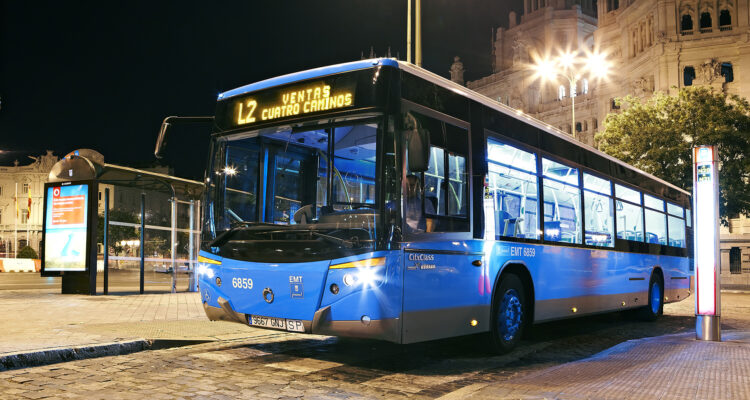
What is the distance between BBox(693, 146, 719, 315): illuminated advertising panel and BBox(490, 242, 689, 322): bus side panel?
177 centimetres

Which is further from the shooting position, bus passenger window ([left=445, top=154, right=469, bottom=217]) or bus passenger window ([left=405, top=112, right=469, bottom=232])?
bus passenger window ([left=445, top=154, right=469, bottom=217])

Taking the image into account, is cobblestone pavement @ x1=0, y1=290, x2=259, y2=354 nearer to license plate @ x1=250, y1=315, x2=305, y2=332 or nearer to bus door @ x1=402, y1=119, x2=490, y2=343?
license plate @ x1=250, y1=315, x2=305, y2=332

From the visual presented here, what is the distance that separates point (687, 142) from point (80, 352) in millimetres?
37090

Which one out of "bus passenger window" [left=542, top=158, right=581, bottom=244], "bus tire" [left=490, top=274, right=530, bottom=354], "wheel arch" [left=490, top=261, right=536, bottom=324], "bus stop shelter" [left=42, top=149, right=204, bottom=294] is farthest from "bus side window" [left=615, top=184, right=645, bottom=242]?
"bus stop shelter" [left=42, top=149, right=204, bottom=294]

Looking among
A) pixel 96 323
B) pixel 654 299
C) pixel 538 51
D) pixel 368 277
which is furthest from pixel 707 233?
pixel 538 51

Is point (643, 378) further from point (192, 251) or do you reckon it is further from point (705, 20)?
point (705, 20)

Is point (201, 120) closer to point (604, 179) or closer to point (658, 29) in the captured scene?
point (604, 179)

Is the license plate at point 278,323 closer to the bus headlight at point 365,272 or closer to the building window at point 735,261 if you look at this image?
the bus headlight at point 365,272

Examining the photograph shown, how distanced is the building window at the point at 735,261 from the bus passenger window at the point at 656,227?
145 ft

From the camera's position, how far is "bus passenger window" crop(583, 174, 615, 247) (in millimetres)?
10992

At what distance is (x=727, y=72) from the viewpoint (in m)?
57.5

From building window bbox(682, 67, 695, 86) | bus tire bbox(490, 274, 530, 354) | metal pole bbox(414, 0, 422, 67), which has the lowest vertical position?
bus tire bbox(490, 274, 530, 354)

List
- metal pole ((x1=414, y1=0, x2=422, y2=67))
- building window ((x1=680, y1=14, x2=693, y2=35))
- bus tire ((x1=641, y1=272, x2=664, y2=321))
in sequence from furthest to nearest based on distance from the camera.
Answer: building window ((x1=680, y1=14, x2=693, y2=35)) < metal pole ((x1=414, y1=0, x2=422, y2=67)) < bus tire ((x1=641, y1=272, x2=664, y2=321))

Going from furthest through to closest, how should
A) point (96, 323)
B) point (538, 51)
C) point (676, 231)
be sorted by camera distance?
1. point (538, 51)
2. point (676, 231)
3. point (96, 323)
